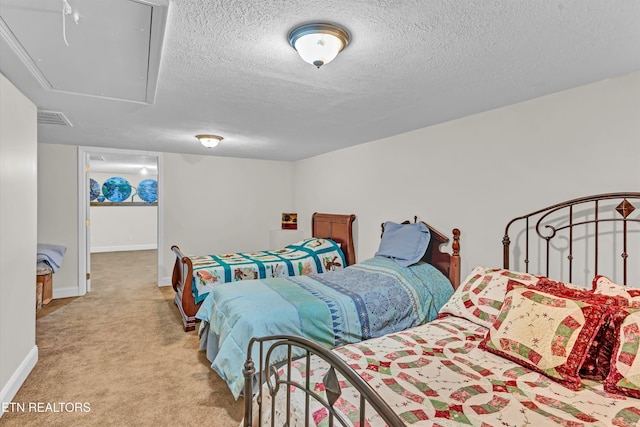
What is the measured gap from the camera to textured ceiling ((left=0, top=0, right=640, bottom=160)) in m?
1.40

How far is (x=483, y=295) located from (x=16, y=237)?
3.39 m

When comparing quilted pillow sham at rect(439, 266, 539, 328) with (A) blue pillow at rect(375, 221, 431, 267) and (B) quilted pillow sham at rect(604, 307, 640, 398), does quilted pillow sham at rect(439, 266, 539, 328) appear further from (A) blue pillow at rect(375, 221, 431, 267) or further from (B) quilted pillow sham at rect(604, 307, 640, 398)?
(A) blue pillow at rect(375, 221, 431, 267)

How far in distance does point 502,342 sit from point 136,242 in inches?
384

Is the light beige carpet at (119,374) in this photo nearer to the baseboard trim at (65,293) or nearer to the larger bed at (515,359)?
the baseboard trim at (65,293)

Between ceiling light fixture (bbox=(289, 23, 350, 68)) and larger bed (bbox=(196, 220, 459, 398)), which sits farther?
larger bed (bbox=(196, 220, 459, 398))

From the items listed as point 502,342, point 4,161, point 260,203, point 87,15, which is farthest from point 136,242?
point 502,342

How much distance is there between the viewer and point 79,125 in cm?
348

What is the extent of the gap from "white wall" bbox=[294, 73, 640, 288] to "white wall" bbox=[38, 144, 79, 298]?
13.5 ft

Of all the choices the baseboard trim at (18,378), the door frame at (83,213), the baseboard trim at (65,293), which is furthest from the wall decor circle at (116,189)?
the baseboard trim at (18,378)

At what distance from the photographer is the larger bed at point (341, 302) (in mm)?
2332

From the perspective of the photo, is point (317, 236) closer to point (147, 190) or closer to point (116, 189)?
point (147, 190)

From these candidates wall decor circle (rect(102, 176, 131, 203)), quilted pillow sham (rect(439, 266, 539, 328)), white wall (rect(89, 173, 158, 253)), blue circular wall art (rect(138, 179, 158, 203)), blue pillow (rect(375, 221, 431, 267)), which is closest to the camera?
quilted pillow sham (rect(439, 266, 539, 328))

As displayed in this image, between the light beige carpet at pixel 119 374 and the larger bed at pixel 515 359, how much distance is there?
65cm

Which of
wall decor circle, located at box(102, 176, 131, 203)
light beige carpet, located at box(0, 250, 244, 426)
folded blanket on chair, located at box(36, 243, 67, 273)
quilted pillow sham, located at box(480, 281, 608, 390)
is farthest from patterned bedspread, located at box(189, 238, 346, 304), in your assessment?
wall decor circle, located at box(102, 176, 131, 203)
